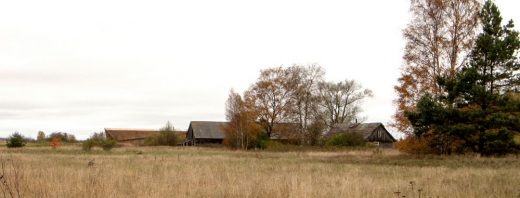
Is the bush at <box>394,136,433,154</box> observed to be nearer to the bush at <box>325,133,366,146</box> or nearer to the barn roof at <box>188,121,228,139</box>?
the bush at <box>325,133,366,146</box>

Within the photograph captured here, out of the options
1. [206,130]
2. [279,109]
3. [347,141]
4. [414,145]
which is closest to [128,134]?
[206,130]

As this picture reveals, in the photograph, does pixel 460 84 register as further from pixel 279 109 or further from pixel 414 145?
pixel 279 109

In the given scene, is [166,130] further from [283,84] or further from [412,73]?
[412,73]

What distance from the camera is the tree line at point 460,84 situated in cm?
2267

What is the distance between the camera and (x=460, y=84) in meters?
22.5

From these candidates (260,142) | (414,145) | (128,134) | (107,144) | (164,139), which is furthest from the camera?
(128,134)

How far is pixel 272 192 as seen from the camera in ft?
27.7

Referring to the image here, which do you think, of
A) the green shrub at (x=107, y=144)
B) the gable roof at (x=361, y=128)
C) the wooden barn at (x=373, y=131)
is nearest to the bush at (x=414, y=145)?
the green shrub at (x=107, y=144)

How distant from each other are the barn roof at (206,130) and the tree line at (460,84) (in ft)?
160

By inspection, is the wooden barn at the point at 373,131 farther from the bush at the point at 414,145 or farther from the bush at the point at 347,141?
the bush at the point at 414,145

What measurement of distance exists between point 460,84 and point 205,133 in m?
54.1

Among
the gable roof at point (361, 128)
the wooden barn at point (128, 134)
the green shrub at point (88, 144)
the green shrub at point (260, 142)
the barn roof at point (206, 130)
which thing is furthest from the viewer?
the wooden barn at point (128, 134)

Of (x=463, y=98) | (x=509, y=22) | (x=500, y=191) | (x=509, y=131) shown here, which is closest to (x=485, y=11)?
(x=509, y=22)

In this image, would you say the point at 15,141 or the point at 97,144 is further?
the point at 15,141
